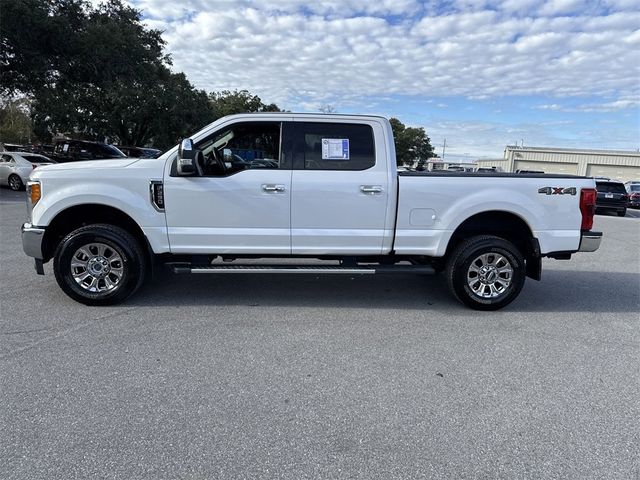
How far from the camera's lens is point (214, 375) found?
3.50 meters

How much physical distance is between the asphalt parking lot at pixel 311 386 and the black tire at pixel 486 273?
17 cm

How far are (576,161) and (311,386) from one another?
6371 cm

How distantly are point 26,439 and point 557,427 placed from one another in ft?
10.6

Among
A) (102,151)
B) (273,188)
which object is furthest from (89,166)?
(102,151)

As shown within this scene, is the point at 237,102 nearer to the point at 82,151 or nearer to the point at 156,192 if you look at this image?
the point at 82,151

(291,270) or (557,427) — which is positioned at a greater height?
(291,270)

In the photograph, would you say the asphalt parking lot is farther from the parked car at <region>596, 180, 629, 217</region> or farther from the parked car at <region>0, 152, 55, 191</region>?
the parked car at <region>596, 180, 629, 217</region>

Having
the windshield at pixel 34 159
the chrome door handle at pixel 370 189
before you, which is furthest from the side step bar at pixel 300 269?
the windshield at pixel 34 159

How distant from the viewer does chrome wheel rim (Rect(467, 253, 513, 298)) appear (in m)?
5.10

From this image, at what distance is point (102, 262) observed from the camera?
16.0 ft

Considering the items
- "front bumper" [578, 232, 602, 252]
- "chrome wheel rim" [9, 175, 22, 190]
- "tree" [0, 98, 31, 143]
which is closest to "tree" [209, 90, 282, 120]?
"tree" [0, 98, 31, 143]

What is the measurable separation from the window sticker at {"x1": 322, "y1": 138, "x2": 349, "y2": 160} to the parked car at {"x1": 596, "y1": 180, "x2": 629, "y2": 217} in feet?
60.6

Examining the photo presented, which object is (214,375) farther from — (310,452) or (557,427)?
(557,427)

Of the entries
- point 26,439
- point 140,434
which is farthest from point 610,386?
point 26,439
